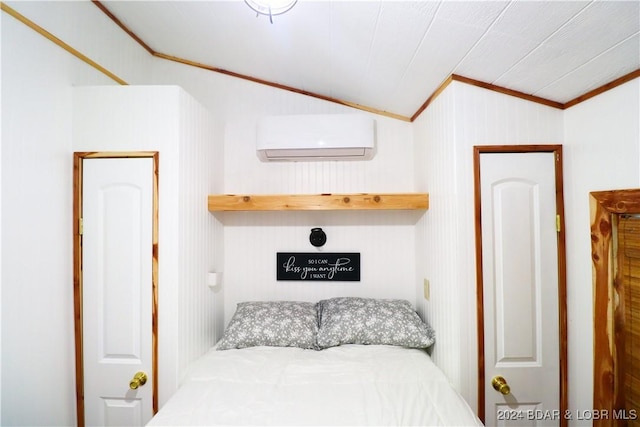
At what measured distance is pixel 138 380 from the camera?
1.51 meters

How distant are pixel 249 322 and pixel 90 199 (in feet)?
4.10

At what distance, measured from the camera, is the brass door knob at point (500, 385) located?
142 centimetres

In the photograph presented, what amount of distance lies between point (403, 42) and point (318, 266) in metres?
1.62

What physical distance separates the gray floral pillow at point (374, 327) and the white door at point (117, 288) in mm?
1126

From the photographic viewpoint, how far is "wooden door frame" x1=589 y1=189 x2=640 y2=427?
49.3 inches

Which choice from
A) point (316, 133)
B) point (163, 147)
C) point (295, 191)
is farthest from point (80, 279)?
point (316, 133)

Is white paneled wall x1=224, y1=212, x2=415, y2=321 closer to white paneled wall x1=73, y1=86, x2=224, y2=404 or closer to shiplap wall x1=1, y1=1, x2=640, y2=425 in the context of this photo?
shiplap wall x1=1, y1=1, x2=640, y2=425

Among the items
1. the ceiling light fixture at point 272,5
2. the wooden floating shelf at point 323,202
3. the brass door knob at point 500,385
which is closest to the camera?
the ceiling light fixture at point 272,5

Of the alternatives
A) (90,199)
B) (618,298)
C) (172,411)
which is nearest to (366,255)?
(618,298)

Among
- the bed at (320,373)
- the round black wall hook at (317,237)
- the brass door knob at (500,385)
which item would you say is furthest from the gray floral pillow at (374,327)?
the round black wall hook at (317,237)

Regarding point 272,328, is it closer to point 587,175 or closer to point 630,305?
point 630,305

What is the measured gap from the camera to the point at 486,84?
147cm

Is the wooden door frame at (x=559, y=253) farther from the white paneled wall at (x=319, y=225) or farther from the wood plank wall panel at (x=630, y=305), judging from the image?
the white paneled wall at (x=319, y=225)

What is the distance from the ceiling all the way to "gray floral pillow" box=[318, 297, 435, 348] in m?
1.53
